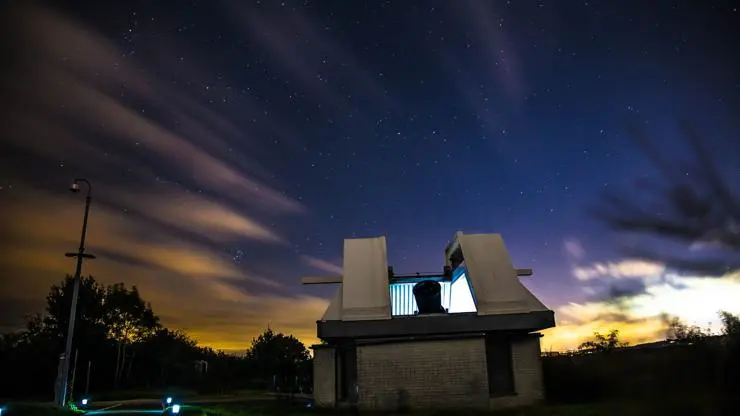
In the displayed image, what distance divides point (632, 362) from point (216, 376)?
50220 mm

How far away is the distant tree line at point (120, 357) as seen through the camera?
46.9m

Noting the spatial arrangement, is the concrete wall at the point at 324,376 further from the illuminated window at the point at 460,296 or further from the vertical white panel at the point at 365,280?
the illuminated window at the point at 460,296

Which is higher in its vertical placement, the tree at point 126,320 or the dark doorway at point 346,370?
the tree at point 126,320

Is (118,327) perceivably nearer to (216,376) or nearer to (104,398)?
(216,376)

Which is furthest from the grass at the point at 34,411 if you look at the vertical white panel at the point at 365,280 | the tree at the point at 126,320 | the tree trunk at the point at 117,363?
the tree at the point at 126,320

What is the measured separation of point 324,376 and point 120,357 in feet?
147

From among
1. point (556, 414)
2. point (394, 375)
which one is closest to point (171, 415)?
point (394, 375)

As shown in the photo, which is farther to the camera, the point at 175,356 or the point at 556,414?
the point at 175,356

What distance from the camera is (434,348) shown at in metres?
17.9

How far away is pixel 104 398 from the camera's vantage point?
39438mm

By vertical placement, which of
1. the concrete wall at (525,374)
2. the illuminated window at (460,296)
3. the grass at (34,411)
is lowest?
the grass at (34,411)

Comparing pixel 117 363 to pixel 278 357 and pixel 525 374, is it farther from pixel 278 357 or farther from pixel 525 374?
pixel 525 374

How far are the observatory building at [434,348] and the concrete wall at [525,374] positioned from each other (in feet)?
0.11

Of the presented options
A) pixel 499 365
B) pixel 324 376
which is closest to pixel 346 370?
pixel 324 376
